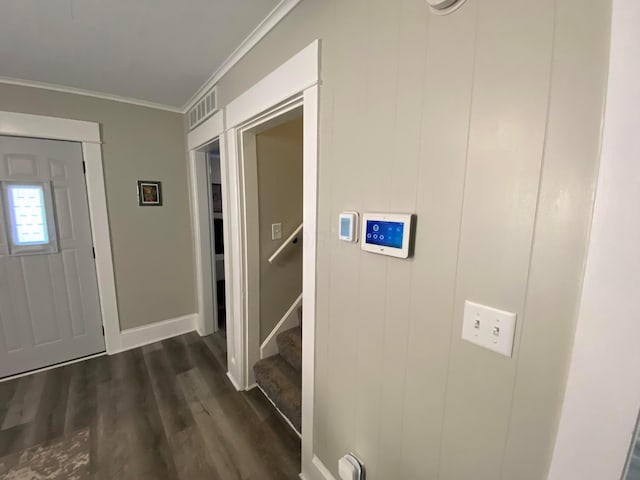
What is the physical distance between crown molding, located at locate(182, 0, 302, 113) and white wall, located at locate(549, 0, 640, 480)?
1229 mm

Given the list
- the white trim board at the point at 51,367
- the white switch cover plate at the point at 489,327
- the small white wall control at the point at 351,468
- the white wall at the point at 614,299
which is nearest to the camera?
the white wall at the point at 614,299

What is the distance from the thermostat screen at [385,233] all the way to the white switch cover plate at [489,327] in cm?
27

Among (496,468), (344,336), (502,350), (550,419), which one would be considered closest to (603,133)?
(502,350)

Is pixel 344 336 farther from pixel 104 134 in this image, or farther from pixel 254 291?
pixel 104 134

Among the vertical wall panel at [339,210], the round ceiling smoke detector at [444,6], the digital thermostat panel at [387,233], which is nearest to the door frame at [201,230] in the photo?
the vertical wall panel at [339,210]

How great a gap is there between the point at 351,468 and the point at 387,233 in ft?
3.32

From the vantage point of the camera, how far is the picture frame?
253cm

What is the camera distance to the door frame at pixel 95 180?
202 centimetres

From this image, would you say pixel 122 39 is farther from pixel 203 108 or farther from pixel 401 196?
pixel 401 196

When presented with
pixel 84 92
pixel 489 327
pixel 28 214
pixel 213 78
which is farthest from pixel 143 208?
pixel 489 327

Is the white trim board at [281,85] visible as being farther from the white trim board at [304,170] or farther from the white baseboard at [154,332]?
the white baseboard at [154,332]

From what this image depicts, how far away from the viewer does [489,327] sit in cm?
67

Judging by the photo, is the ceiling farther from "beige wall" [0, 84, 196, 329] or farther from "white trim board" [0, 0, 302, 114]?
"beige wall" [0, 84, 196, 329]

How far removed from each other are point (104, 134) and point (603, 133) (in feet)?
10.4
